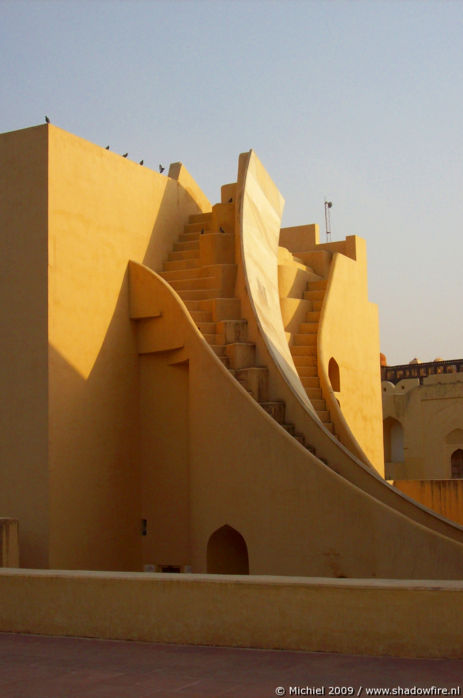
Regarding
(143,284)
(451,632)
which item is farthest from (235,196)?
(451,632)

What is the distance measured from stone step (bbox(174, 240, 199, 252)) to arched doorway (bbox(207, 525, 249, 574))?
12.8ft

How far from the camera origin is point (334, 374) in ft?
44.5

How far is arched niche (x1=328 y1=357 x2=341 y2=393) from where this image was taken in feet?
44.2

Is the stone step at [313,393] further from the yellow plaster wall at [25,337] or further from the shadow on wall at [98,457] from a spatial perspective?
the yellow plaster wall at [25,337]

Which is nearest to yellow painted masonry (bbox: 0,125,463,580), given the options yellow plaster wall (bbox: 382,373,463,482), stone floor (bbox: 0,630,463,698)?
stone floor (bbox: 0,630,463,698)

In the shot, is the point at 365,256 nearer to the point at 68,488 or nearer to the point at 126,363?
the point at 126,363

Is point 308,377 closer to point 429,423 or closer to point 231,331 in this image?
point 231,331

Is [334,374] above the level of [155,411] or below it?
above

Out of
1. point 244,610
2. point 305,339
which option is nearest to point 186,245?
point 305,339

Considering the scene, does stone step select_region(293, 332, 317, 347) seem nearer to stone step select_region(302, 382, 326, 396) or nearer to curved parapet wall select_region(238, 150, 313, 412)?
curved parapet wall select_region(238, 150, 313, 412)

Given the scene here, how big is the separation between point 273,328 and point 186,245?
194 centimetres

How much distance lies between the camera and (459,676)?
3.86m

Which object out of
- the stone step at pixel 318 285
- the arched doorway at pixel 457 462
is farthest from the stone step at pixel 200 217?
the arched doorway at pixel 457 462

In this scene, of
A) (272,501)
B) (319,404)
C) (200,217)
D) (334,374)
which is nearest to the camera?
(272,501)
